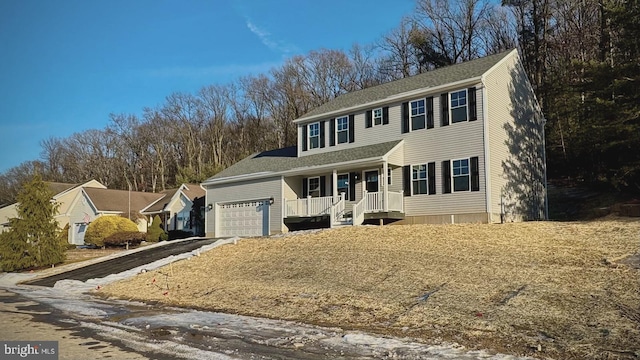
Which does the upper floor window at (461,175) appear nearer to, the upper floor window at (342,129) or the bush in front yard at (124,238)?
the upper floor window at (342,129)

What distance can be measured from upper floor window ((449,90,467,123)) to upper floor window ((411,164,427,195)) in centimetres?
236

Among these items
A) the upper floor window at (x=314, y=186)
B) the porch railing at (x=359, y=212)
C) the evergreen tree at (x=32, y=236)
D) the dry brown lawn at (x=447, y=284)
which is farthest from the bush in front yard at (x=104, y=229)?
the porch railing at (x=359, y=212)

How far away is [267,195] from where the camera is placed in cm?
2647

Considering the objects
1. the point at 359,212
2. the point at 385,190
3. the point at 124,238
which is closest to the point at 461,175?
the point at 385,190

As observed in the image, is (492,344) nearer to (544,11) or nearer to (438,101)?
(438,101)

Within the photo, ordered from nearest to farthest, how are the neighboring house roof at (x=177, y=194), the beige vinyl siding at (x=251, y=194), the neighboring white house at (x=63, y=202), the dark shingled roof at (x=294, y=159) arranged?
the dark shingled roof at (x=294, y=159), the beige vinyl siding at (x=251, y=194), the neighboring house roof at (x=177, y=194), the neighboring white house at (x=63, y=202)

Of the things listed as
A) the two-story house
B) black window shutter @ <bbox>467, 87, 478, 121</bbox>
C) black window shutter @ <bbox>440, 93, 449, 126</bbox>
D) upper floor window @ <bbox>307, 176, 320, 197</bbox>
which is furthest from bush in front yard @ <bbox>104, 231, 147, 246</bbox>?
black window shutter @ <bbox>467, 87, 478, 121</bbox>

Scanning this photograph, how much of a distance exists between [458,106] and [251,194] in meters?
11.6

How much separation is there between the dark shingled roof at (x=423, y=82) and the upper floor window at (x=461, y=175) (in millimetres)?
3446

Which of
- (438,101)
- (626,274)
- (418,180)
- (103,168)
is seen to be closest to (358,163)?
(418,180)

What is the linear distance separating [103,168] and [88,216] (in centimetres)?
2786

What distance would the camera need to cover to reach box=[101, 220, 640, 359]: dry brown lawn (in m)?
8.48

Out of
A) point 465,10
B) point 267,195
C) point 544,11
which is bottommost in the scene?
point 267,195

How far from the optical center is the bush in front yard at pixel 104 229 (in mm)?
33031
